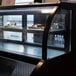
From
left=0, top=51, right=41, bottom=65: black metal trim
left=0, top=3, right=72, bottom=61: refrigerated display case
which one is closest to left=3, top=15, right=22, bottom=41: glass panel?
left=0, top=3, right=72, bottom=61: refrigerated display case

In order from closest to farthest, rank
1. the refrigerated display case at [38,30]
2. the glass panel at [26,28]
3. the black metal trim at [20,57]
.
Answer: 1. the refrigerated display case at [38,30]
2. the black metal trim at [20,57]
3. the glass panel at [26,28]

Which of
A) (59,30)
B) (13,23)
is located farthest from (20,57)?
(13,23)

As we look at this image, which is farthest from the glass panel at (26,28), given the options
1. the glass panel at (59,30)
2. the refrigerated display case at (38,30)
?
the glass panel at (59,30)

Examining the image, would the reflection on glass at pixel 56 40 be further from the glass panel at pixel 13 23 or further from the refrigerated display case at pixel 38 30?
the glass panel at pixel 13 23

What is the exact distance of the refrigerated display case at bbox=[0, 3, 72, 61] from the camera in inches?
88.3

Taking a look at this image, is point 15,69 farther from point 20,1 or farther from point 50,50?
point 20,1

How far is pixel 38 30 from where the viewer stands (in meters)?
2.55

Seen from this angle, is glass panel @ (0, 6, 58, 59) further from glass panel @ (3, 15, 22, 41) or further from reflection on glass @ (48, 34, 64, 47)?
reflection on glass @ (48, 34, 64, 47)

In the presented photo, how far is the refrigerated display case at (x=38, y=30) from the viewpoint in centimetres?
224

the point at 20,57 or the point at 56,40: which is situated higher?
the point at 56,40

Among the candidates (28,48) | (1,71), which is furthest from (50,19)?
(1,71)

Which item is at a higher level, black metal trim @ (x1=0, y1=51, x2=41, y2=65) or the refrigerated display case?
the refrigerated display case

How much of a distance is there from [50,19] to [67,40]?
516 millimetres

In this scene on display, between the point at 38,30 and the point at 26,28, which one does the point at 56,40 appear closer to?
the point at 38,30
